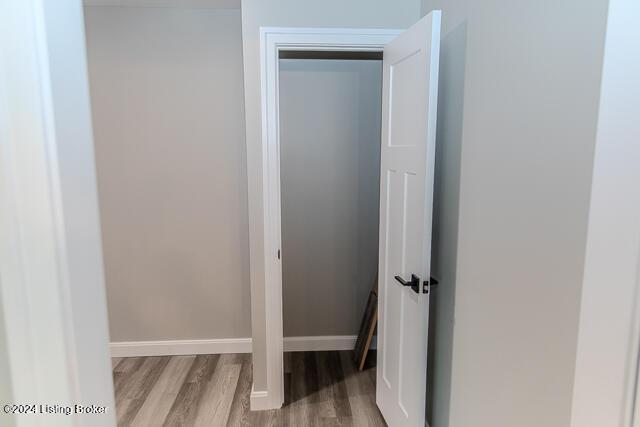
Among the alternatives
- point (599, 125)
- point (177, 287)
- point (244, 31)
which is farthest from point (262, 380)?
point (599, 125)

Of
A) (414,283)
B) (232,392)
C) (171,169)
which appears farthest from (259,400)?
(171,169)

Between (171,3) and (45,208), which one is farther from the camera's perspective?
(171,3)

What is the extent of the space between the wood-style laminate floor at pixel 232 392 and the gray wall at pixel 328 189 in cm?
39

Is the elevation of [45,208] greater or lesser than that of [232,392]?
greater

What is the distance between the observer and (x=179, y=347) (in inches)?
122

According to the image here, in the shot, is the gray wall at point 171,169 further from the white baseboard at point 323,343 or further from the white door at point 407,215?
the white door at point 407,215

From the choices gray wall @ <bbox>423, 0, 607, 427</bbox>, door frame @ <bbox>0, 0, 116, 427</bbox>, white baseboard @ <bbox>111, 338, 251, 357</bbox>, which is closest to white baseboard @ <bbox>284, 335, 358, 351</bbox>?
white baseboard @ <bbox>111, 338, 251, 357</bbox>

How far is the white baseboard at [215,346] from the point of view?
3076 mm

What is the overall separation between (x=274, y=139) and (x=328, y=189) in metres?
0.89

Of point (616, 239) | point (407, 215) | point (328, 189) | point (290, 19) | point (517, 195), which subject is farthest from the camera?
point (328, 189)

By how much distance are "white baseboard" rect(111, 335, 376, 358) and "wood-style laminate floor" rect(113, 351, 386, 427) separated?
48 mm

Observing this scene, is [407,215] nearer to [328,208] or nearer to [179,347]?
[328,208]

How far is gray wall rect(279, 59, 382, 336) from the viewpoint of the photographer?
2.91 m

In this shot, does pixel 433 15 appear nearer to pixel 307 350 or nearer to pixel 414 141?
pixel 414 141
